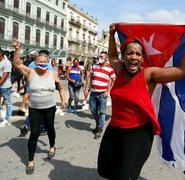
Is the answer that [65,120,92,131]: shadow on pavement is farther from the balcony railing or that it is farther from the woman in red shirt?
the balcony railing

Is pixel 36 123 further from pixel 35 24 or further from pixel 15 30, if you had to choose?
pixel 35 24

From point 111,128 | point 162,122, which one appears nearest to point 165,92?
point 162,122

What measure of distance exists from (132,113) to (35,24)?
5053 centimetres

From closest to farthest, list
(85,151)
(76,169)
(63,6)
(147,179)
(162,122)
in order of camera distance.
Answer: (162,122), (147,179), (76,169), (85,151), (63,6)

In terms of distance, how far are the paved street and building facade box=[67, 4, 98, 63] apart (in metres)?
59.8

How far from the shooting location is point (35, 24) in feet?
169

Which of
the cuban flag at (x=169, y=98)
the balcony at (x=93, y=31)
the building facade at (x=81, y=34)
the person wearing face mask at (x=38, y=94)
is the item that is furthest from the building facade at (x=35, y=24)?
the cuban flag at (x=169, y=98)

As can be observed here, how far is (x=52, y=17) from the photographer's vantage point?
187 feet

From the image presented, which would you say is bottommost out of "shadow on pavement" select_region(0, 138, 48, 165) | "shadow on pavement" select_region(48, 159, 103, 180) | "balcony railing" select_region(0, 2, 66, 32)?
"shadow on pavement" select_region(48, 159, 103, 180)

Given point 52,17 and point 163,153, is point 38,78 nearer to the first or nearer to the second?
point 163,153

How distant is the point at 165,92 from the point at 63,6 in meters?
59.5

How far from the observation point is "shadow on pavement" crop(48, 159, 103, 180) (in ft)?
13.8

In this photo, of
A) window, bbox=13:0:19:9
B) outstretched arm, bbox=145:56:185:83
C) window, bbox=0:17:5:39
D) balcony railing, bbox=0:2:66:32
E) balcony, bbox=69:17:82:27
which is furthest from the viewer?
balcony, bbox=69:17:82:27

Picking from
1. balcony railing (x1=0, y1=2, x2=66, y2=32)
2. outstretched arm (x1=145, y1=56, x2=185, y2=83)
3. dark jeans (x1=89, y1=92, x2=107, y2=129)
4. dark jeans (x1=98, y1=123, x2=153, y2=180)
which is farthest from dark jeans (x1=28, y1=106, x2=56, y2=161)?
balcony railing (x1=0, y1=2, x2=66, y2=32)
